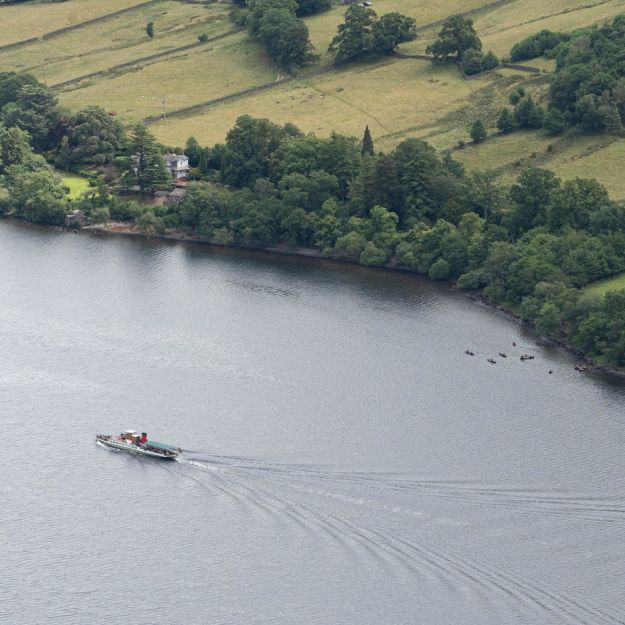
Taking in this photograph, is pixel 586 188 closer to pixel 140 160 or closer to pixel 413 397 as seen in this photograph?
pixel 413 397

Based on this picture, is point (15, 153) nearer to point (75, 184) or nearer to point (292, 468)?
point (75, 184)

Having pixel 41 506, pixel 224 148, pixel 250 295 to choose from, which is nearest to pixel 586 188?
pixel 250 295

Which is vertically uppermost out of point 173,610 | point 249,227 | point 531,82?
point 531,82

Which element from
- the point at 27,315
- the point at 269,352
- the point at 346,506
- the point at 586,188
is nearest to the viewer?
the point at 346,506

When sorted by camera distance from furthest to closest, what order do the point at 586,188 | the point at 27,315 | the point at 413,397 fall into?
the point at 586,188 → the point at 27,315 → the point at 413,397

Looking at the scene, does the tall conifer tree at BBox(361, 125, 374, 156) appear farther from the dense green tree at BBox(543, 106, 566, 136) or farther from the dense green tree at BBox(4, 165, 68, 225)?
the dense green tree at BBox(4, 165, 68, 225)

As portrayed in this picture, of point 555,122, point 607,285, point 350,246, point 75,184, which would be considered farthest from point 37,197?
point 607,285

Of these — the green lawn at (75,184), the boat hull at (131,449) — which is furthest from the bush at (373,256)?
the boat hull at (131,449)
